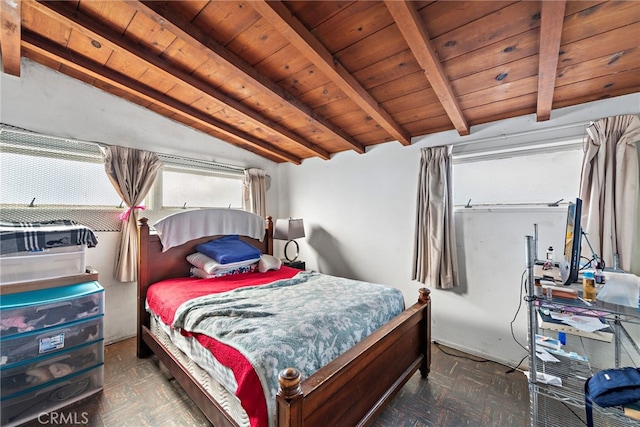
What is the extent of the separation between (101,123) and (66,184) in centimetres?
68

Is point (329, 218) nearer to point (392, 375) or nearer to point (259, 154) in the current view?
point (259, 154)

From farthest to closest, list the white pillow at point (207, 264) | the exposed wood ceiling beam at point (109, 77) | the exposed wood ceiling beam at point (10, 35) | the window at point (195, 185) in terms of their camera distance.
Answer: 1. the window at point (195, 185)
2. the white pillow at point (207, 264)
3. the exposed wood ceiling beam at point (109, 77)
4. the exposed wood ceiling beam at point (10, 35)

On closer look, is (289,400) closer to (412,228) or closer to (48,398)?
(48,398)

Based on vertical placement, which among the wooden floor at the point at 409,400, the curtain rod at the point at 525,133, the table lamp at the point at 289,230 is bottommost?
the wooden floor at the point at 409,400

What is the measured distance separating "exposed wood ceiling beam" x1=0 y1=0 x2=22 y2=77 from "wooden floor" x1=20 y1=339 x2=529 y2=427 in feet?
8.46

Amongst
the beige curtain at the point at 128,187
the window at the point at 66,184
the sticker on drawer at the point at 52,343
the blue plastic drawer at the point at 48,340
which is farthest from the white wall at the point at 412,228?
the sticker on drawer at the point at 52,343

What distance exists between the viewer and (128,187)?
2.64 meters

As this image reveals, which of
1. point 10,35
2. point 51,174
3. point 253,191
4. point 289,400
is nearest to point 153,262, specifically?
point 51,174

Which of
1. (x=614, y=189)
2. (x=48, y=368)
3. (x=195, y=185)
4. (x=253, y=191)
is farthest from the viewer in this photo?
(x=253, y=191)

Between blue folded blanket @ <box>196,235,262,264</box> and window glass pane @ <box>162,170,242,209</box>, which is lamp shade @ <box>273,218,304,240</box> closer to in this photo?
blue folded blanket @ <box>196,235,262,264</box>

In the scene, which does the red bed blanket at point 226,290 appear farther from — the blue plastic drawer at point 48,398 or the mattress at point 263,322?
the blue plastic drawer at point 48,398

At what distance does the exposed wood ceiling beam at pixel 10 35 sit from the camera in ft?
5.22

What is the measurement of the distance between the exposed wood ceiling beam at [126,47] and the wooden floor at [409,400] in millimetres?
2450

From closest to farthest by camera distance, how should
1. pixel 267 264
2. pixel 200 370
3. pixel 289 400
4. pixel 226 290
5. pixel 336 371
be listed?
pixel 289 400, pixel 336 371, pixel 200 370, pixel 226 290, pixel 267 264
